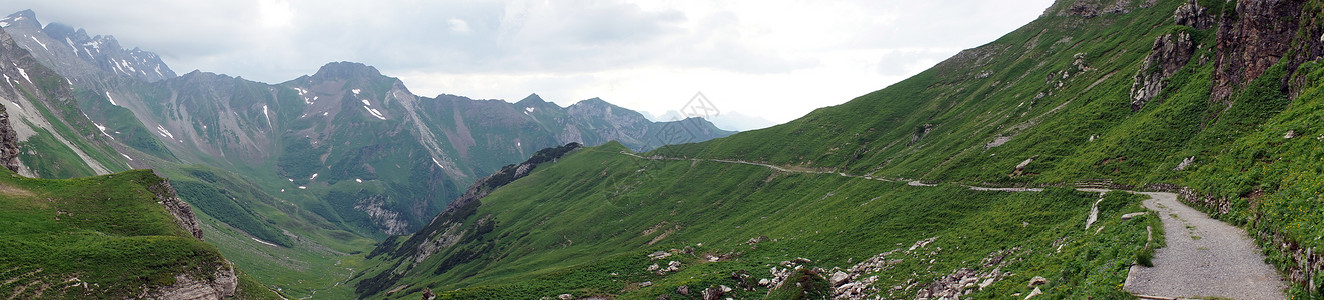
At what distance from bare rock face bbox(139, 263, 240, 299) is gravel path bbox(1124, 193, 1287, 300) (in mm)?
82061

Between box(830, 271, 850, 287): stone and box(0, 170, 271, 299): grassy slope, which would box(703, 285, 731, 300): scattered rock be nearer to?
box(830, 271, 850, 287): stone

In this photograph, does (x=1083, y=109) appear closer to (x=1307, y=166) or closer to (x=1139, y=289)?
(x=1307, y=166)

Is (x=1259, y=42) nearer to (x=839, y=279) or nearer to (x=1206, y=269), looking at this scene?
(x=1206, y=269)

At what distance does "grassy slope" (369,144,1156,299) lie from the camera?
35312mm

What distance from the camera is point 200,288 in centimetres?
6494

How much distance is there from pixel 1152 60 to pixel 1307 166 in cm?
5440

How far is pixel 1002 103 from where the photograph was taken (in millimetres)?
114750

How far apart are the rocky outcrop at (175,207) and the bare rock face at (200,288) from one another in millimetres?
26113

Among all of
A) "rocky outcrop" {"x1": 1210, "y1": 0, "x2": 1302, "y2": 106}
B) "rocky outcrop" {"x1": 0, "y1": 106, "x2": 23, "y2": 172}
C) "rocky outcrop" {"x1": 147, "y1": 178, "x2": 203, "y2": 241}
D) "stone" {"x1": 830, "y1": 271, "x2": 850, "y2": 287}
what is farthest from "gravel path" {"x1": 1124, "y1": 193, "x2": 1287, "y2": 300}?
"rocky outcrop" {"x1": 0, "y1": 106, "x2": 23, "y2": 172}

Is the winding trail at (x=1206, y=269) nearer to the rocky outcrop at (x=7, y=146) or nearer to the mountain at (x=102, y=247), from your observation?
the mountain at (x=102, y=247)

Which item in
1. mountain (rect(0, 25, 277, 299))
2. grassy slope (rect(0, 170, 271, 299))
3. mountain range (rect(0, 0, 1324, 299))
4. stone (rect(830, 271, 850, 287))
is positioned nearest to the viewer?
mountain range (rect(0, 0, 1324, 299))


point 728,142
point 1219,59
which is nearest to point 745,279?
point 1219,59

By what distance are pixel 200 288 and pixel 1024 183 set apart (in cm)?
9136

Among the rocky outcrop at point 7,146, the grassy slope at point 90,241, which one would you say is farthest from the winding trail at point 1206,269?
the rocky outcrop at point 7,146
